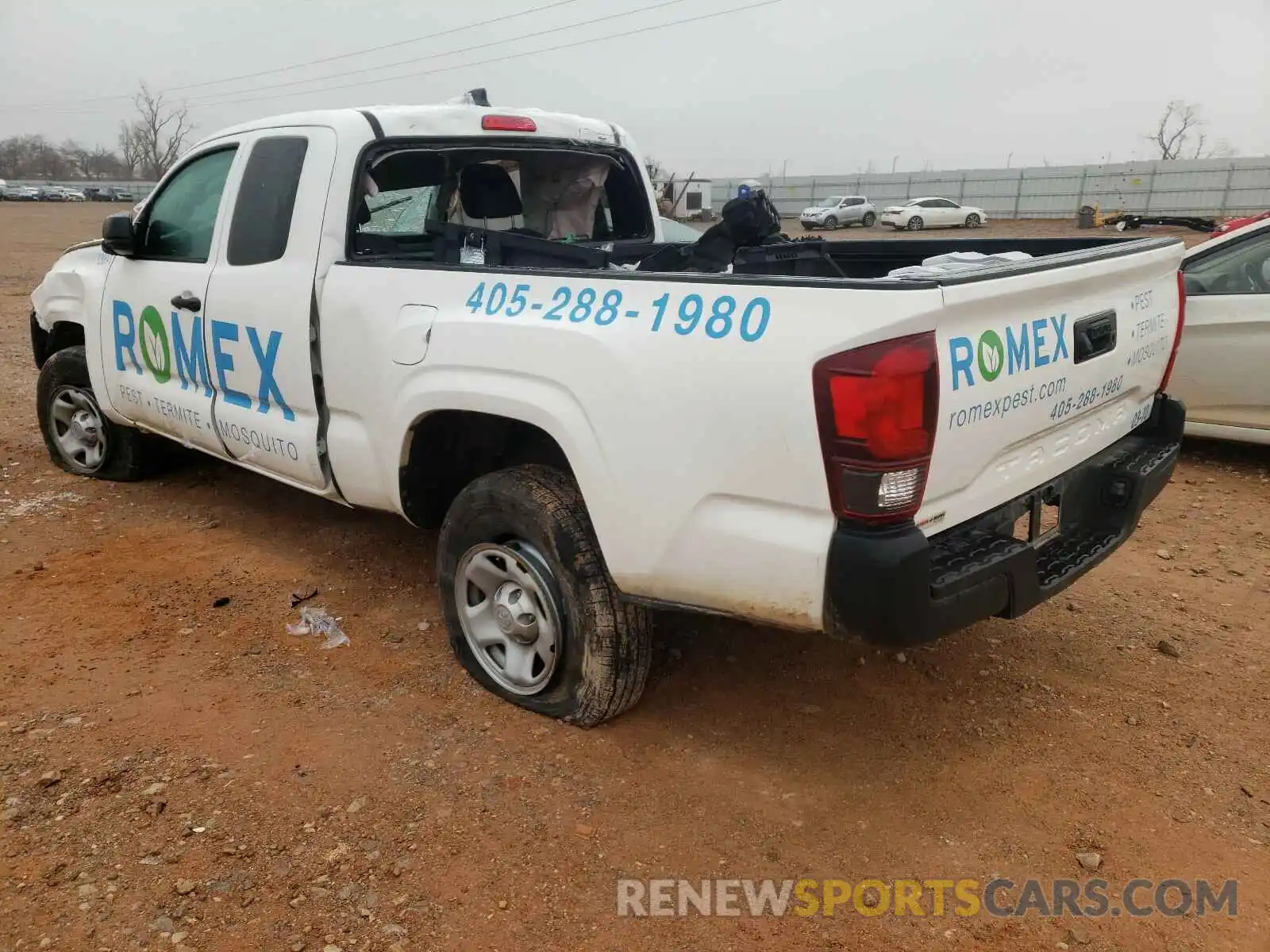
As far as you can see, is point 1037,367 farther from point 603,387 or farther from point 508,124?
point 508,124

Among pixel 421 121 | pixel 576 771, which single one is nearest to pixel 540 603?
pixel 576 771

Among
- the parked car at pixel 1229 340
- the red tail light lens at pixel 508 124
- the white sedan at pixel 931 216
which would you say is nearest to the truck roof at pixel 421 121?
the red tail light lens at pixel 508 124

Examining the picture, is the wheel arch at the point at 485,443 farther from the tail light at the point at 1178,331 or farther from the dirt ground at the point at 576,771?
the tail light at the point at 1178,331

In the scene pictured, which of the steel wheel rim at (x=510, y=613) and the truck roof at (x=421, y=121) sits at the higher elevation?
the truck roof at (x=421, y=121)

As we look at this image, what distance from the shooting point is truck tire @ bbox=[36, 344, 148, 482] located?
17.3 ft

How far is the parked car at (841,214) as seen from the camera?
127ft

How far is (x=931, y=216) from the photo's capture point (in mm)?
37219

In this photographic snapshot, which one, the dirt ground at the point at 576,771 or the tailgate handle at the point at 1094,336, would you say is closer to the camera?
the dirt ground at the point at 576,771

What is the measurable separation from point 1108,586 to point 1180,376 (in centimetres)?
228

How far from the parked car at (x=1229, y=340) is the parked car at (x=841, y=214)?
110 ft

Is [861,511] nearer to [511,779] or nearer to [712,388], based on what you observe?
[712,388]

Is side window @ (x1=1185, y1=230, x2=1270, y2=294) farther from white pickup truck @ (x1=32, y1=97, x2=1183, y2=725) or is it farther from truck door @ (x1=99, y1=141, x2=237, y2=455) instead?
truck door @ (x1=99, y1=141, x2=237, y2=455)

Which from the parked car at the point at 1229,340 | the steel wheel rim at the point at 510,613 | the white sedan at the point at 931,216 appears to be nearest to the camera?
the steel wheel rim at the point at 510,613

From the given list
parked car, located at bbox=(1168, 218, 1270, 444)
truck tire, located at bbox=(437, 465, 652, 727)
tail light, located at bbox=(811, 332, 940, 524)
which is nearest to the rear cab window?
truck tire, located at bbox=(437, 465, 652, 727)
